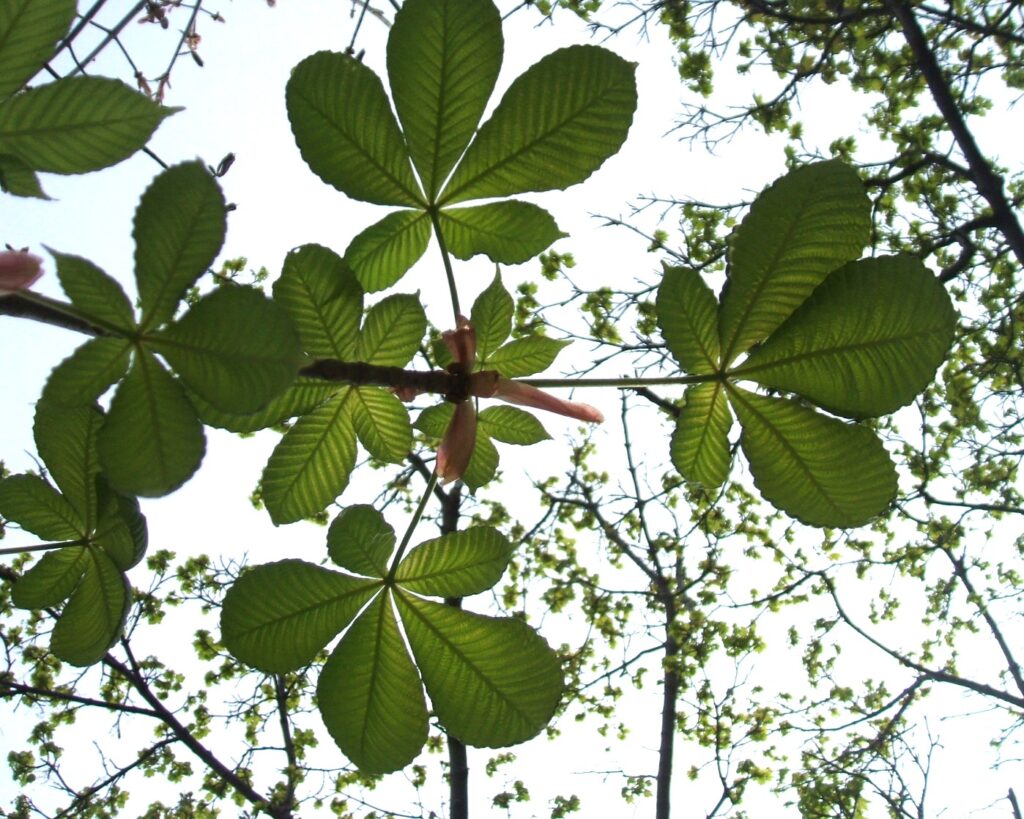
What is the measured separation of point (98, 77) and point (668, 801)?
6.23 metres

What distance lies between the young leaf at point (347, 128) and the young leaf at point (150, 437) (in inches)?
13.0

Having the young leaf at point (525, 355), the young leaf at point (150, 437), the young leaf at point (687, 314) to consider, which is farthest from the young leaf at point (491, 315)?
the young leaf at point (150, 437)

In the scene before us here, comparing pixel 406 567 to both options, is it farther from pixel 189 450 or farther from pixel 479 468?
pixel 189 450

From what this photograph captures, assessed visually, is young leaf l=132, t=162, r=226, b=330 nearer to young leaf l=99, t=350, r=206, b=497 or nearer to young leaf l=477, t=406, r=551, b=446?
young leaf l=99, t=350, r=206, b=497

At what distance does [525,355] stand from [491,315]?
0.28ft

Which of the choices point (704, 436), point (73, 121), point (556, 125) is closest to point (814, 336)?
point (704, 436)

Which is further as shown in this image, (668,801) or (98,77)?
(668,801)

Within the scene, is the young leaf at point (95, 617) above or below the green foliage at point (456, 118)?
below

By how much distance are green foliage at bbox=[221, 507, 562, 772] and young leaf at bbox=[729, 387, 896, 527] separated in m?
0.32

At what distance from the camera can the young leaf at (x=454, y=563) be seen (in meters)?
1.02

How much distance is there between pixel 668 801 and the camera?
5.87m

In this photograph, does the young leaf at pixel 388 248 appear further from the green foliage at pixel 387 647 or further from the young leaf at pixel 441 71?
the green foliage at pixel 387 647

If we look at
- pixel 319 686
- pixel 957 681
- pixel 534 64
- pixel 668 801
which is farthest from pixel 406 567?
pixel 957 681

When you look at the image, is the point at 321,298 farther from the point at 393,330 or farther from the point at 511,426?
the point at 511,426
